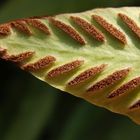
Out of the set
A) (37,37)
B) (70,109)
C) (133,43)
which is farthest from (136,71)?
(70,109)

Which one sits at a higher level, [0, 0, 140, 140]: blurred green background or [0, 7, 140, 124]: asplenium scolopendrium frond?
[0, 7, 140, 124]: asplenium scolopendrium frond

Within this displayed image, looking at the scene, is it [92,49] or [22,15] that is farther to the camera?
[22,15]

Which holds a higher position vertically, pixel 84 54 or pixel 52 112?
pixel 84 54

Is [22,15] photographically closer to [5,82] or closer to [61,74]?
[5,82]

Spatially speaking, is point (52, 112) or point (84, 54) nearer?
point (84, 54)

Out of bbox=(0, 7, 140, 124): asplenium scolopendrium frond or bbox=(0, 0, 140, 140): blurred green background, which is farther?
bbox=(0, 0, 140, 140): blurred green background
